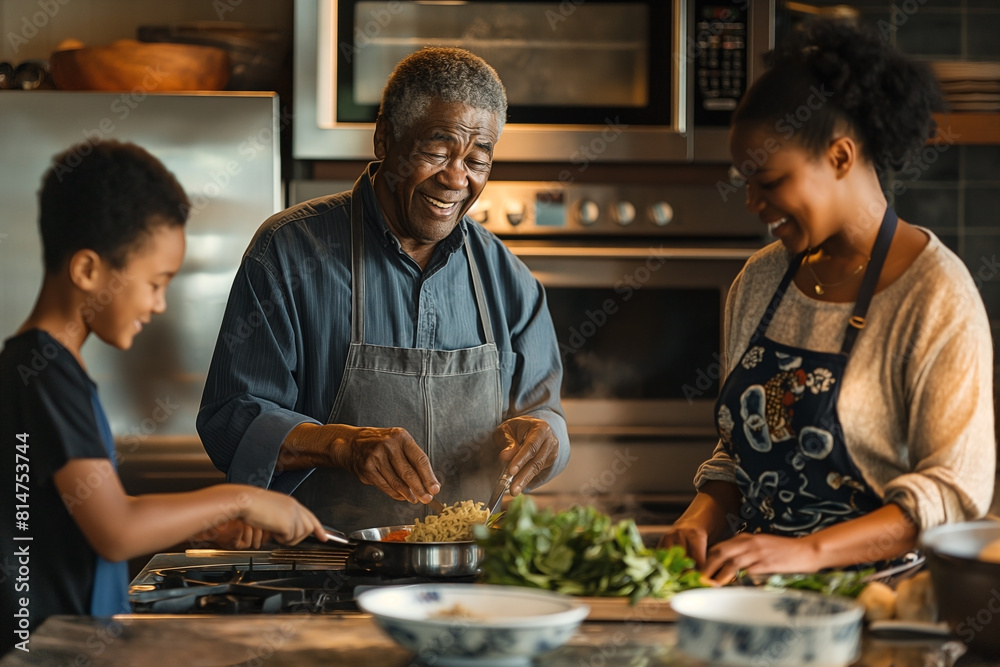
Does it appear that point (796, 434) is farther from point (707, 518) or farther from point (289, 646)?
point (289, 646)

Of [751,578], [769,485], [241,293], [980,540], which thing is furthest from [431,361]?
[980,540]

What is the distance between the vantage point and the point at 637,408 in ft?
8.13

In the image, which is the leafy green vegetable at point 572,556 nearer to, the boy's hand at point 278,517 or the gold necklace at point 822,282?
the boy's hand at point 278,517

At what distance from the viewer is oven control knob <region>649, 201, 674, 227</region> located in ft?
8.11

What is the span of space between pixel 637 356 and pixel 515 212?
454mm

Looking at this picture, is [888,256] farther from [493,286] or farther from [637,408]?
[637,408]

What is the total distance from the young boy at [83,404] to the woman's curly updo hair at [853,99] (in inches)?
27.4

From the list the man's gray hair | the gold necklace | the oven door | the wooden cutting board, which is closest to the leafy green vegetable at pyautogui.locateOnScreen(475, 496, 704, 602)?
the wooden cutting board

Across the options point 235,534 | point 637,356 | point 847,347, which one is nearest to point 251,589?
point 235,534

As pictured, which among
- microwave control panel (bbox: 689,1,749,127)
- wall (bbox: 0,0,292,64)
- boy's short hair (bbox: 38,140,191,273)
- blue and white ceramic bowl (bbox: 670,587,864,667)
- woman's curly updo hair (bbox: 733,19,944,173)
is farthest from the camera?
wall (bbox: 0,0,292,64)

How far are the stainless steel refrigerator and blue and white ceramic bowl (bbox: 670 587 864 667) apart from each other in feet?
5.52

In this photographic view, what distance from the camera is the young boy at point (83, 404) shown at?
0.95 meters

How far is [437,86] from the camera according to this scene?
1.60 meters

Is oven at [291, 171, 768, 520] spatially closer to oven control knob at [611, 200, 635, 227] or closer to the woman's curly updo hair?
oven control knob at [611, 200, 635, 227]
